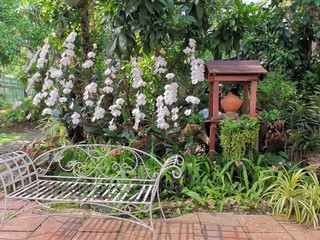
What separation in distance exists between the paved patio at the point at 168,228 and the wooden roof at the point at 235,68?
1.34 meters

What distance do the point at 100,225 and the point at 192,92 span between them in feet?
6.11

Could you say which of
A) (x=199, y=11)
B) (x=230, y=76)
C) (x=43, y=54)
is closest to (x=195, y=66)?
(x=230, y=76)

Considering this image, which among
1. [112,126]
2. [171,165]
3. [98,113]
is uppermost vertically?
[98,113]

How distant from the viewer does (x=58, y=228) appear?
214 cm

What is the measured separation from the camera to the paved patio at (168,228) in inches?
79.0

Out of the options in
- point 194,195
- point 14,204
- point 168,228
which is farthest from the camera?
point 14,204

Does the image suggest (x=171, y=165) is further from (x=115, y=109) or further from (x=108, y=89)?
(x=108, y=89)

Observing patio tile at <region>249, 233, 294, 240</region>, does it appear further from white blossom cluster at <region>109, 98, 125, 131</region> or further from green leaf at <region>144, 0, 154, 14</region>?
green leaf at <region>144, 0, 154, 14</region>

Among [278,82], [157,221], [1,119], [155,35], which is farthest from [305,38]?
[1,119]

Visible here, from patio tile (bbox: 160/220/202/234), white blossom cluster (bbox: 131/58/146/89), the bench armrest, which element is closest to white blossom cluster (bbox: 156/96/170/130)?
white blossom cluster (bbox: 131/58/146/89)

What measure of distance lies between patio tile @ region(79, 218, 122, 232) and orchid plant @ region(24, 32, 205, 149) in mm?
1142

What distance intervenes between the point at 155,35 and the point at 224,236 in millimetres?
1928

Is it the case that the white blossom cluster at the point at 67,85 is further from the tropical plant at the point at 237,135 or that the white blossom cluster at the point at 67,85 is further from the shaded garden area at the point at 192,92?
the tropical plant at the point at 237,135

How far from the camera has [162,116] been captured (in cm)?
299
